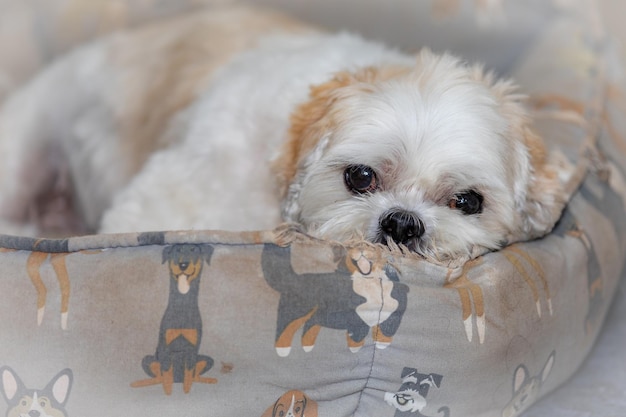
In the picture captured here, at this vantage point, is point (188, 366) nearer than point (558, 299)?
Yes

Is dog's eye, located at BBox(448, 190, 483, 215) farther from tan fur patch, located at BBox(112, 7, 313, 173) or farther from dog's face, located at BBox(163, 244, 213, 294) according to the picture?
tan fur patch, located at BBox(112, 7, 313, 173)

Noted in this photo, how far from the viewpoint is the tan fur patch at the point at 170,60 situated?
2559 mm

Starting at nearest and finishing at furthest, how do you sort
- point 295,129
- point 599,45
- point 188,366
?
Result: 1. point 188,366
2. point 295,129
3. point 599,45

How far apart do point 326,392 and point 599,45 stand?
1957mm

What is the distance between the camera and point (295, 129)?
6.47ft

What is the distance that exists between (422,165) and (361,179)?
0.49 feet

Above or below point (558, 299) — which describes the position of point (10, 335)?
below

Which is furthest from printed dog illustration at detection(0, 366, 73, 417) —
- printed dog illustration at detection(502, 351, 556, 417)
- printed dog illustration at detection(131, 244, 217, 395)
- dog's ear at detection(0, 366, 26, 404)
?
printed dog illustration at detection(502, 351, 556, 417)

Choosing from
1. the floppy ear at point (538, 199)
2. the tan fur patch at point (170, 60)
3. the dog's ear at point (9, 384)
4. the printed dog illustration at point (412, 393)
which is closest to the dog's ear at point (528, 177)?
the floppy ear at point (538, 199)

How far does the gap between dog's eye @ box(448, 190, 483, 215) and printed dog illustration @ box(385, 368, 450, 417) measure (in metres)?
0.46

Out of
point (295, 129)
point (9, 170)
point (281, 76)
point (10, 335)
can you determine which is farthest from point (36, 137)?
point (10, 335)

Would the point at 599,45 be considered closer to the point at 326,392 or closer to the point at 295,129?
the point at 295,129

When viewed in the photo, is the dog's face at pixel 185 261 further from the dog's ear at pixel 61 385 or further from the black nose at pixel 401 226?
the black nose at pixel 401 226

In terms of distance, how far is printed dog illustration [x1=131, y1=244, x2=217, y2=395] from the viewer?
1438mm
